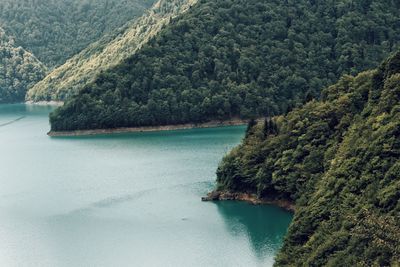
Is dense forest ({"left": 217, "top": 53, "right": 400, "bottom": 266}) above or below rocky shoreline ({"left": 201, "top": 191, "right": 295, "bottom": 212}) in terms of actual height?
above

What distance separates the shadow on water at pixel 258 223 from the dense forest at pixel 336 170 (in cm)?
283

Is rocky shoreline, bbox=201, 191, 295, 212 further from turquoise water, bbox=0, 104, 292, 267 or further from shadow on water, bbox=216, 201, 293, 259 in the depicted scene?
turquoise water, bbox=0, 104, 292, 267

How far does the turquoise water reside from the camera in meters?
80.8

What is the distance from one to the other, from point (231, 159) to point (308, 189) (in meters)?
19.5

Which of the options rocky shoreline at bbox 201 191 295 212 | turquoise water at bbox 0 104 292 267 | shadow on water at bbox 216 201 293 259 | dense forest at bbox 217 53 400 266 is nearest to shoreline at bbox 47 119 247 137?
turquoise water at bbox 0 104 292 267

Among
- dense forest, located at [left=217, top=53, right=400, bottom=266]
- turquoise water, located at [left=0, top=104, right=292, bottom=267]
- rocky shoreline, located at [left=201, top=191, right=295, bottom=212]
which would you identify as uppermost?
dense forest, located at [left=217, top=53, right=400, bottom=266]

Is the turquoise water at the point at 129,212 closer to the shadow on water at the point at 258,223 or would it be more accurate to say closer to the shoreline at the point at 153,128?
the shadow on water at the point at 258,223

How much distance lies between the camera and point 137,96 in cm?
19238

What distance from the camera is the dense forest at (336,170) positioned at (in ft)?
195

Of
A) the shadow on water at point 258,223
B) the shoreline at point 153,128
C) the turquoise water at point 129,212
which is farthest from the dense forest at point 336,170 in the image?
the shoreline at point 153,128

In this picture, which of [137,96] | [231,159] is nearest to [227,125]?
[137,96]

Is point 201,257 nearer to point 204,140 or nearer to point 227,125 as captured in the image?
point 204,140

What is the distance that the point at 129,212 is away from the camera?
100 m

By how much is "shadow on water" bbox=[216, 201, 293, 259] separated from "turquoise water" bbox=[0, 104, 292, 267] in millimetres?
115
